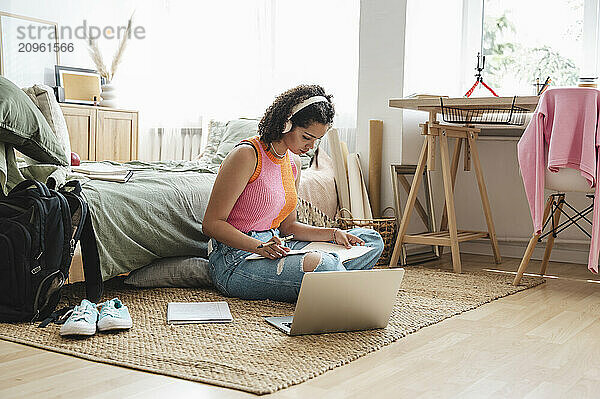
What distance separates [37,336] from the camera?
6.44 ft

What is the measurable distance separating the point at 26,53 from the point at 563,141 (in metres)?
3.75

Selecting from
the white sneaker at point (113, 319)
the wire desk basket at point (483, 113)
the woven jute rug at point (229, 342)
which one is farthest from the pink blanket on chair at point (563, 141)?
the white sneaker at point (113, 319)

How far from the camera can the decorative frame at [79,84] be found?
5.00 meters

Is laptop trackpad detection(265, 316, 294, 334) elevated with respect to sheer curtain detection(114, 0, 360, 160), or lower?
lower

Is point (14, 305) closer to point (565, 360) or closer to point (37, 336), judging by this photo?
point (37, 336)

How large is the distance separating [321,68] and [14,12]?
2238 mm

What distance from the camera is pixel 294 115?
2.46 m

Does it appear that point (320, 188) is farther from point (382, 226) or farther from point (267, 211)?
point (267, 211)

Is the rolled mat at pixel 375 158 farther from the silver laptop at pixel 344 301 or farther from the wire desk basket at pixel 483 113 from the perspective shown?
the silver laptop at pixel 344 301

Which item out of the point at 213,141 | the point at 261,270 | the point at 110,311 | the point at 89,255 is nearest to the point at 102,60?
the point at 213,141

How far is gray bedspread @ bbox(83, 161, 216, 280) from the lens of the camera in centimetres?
253

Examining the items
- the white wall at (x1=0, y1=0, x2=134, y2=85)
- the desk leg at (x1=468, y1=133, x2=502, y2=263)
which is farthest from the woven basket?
the white wall at (x1=0, y1=0, x2=134, y2=85)

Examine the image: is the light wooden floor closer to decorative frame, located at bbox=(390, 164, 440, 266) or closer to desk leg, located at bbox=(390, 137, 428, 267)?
desk leg, located at bbox=(390, 137, 428, 267)

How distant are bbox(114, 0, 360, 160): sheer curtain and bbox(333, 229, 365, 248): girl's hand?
180 centimetres
